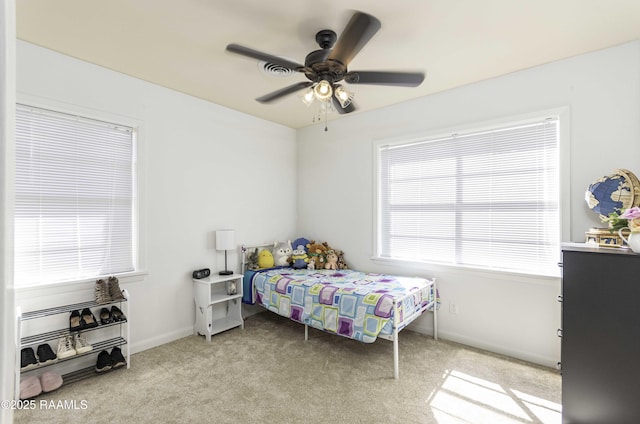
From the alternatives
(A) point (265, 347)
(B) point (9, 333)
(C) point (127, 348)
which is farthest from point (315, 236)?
(B) point (9, 333)

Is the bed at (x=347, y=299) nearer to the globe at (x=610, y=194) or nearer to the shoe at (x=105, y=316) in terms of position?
the shoe at (x=105, y=316)

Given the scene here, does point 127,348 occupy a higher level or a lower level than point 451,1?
lower

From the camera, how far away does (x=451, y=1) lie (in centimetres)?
195

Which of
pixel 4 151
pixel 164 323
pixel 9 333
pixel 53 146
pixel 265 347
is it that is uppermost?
pixel 53 146

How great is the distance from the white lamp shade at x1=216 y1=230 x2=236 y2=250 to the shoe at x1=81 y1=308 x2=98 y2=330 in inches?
51.3

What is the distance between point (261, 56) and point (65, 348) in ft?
8.88

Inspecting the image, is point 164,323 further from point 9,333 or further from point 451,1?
point 451,1

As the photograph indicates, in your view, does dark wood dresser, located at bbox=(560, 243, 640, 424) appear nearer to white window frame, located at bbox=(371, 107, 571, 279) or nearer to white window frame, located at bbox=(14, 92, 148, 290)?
white window frame, located at bbox=(371, 107, 571, 279)

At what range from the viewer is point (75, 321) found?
8.53 ft

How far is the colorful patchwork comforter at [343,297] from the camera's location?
2.63 metres

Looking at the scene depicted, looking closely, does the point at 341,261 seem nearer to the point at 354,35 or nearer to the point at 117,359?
the point at 117,359

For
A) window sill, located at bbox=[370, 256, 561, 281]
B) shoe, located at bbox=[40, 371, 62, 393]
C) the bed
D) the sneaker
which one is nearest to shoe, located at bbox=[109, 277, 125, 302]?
the sneaker

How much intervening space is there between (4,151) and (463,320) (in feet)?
11.8

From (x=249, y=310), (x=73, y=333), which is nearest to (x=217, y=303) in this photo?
(x=249, y=310)
